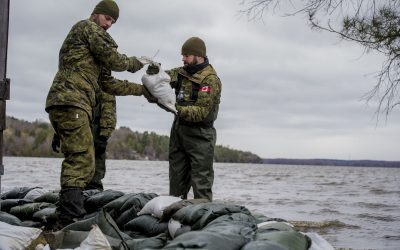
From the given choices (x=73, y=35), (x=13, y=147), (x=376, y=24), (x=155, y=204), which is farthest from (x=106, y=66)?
(x=13, y=147)

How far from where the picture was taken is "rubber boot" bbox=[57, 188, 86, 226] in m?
4.46

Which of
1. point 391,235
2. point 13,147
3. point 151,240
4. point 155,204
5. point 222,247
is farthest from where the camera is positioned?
point 13,147

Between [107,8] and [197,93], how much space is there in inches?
53.9

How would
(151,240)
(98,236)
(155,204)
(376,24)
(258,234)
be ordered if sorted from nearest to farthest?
(98,236), (258,234), (151,240), (155,204), (376,24)

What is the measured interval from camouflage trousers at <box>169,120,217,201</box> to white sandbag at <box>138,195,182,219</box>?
0.79 metres

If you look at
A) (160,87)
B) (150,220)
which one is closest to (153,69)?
(160,87)

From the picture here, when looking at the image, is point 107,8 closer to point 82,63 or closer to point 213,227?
point 82,63

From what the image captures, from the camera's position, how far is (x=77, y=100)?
4.47m

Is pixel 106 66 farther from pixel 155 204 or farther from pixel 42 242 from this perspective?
pixel 42 242

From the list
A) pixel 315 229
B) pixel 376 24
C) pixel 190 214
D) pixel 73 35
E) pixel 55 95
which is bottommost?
pixel 315 229

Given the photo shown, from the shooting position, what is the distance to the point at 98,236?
3.34 meters

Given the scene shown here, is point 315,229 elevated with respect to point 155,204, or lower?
lower

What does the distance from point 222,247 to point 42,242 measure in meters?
1.36

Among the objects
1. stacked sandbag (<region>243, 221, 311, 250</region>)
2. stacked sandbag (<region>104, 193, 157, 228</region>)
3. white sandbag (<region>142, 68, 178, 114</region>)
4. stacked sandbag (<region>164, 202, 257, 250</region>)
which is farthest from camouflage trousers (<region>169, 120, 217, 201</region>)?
stacked sandbag (<region>243, 221, 311, 250</region>)
